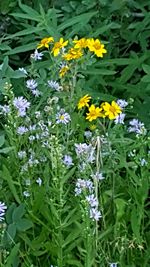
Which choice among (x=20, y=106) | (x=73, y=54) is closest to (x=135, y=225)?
(x=20, y=106)

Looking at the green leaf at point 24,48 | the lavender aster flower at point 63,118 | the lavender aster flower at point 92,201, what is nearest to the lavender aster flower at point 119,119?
the lavender aster flower at point 63,118

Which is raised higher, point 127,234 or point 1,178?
point 1,178

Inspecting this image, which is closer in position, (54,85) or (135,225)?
(135,225)

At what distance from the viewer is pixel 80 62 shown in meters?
2.93

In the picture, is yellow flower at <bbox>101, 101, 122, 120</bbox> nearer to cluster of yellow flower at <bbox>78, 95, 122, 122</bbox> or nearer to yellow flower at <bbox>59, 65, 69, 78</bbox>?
cluster of yellow flower at <bbox>78, 95, 122, 122</bbox>

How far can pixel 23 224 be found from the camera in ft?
8.27

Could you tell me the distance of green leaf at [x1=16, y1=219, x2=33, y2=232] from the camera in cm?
251

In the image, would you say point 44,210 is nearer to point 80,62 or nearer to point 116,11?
point 80,62

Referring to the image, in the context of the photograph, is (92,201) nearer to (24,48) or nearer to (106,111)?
(106,111)

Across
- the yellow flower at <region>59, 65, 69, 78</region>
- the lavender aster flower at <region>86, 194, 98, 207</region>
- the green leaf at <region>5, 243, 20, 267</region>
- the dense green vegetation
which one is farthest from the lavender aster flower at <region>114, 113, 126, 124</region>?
the green leaf at <region>5, 243, 20, 267</region>

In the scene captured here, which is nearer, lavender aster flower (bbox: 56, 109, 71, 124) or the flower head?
lavender aster flower (bbox: 56, 109, 71, 124)

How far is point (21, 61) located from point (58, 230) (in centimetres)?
161

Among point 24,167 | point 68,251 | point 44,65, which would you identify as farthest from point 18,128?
point 44,65

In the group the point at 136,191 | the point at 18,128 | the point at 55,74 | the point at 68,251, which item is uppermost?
the point at 55,74
